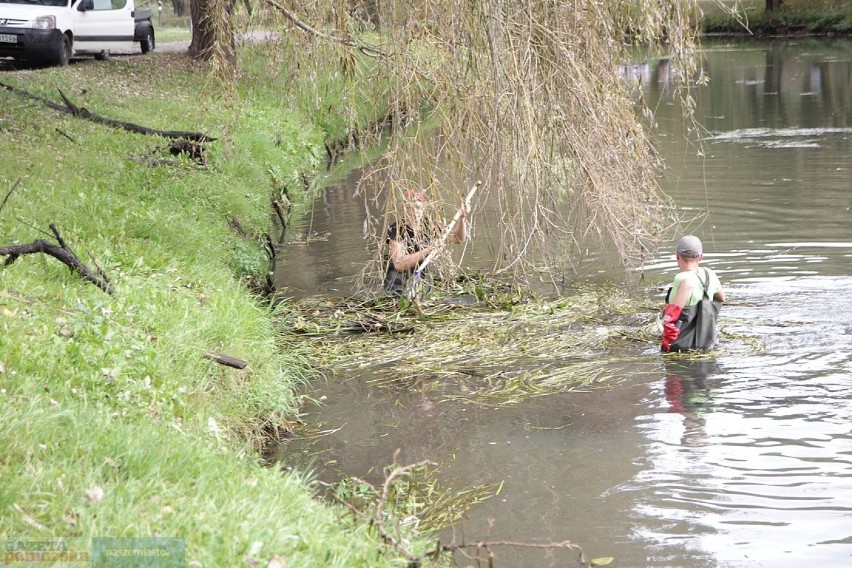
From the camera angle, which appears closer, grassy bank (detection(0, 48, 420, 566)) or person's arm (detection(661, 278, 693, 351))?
grassy bank (detection(0, 48, 420, 566))

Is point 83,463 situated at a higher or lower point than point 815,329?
higher

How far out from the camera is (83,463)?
4.46m

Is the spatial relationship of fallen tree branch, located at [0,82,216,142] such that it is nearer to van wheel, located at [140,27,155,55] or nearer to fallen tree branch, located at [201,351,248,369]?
fallen tree branch, located at [201,351,248,369]

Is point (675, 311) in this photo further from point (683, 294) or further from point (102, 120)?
point (102, 120)

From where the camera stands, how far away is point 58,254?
261 inches

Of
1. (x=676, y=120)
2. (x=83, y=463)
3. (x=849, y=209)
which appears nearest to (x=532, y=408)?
(x=83, y=463)

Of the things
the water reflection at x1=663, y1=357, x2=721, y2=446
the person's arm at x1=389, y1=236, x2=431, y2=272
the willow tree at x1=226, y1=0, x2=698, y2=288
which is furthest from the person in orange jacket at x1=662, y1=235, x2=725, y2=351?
the person's arm at x1=389, y1=236, x2=431, y2=272

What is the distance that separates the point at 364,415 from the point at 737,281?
464cm

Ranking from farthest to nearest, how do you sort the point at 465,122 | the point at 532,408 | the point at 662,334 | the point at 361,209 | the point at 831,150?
the point at 831,150 → the point at 361,209 → the point at 662,334 → the point at 465,122 → the point at 532,408

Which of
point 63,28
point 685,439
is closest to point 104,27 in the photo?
point 63,28

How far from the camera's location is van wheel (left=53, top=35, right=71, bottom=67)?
2058 centimetres

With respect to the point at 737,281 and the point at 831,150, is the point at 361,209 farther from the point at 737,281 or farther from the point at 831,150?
the point at 831,150

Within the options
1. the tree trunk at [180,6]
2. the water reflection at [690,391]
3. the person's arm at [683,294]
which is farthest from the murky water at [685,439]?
the tree trunk at [180,6]

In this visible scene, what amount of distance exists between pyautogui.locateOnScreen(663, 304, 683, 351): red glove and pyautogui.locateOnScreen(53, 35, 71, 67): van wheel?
52.2 feet
